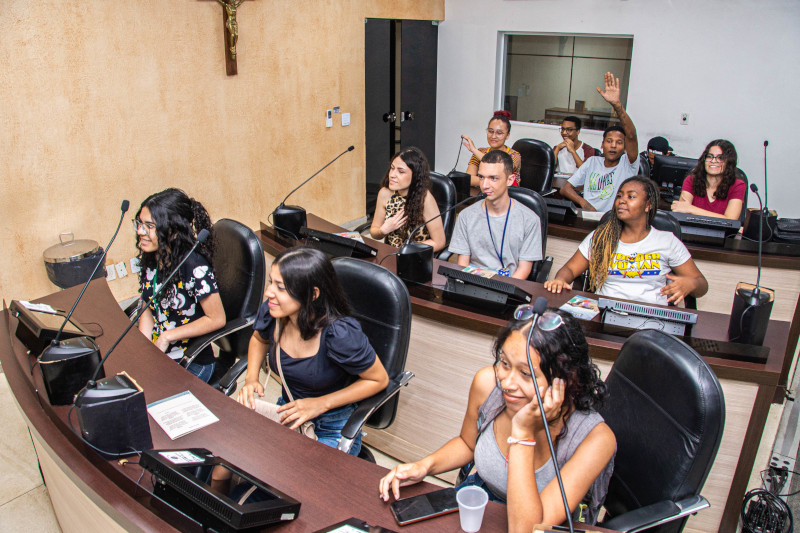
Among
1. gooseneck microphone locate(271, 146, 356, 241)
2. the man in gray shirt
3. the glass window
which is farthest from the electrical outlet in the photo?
the glass window

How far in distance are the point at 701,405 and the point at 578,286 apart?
1.59 m

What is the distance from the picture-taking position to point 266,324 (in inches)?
86.7

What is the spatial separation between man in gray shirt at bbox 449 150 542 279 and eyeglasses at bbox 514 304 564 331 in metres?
1.61

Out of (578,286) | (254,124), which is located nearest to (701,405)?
(578,286)

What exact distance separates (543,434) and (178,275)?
1560mm

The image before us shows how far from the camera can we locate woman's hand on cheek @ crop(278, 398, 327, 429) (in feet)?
6.34

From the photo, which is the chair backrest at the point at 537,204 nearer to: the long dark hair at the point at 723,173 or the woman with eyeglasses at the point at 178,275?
the long dark hair at the point at 723,173

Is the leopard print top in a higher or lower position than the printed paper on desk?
higher

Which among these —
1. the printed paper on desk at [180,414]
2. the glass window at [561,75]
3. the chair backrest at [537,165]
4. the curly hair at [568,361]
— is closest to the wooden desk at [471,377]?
the curly hair at [568,361]

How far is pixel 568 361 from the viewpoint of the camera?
4.93ft

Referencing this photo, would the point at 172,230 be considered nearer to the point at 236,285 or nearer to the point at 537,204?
the point at 236,285

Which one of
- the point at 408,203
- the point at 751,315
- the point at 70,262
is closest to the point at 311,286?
the point at 751,315

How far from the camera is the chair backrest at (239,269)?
2562 mm

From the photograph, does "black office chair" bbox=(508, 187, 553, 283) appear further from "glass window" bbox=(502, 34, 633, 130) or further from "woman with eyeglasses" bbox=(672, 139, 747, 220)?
"glass window" bbox=(502, 34, 633, 130)
